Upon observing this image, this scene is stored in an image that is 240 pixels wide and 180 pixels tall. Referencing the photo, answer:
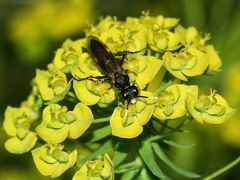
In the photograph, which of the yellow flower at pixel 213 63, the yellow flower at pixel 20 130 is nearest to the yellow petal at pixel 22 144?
the yellow flower at pixel 20 130

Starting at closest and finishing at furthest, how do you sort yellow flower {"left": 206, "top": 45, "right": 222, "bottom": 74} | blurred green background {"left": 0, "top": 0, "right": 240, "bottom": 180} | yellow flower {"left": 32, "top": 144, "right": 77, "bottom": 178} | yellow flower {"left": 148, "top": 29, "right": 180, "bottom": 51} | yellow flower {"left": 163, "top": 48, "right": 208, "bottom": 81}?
yellow flower {"left": 32, "top": 144, "right": 77, "bottom": 178}
yellow flower {"left": 163, "top": 48, "right": 208, "bottom": 81}
yellow flower {"left": 148, "top": 29, "right": 180, "bottom": 51}
yellow flower {"left": 206, "top": 45, "right": 222, "bottom": 74}
blurred green background {"left": 0, "top": 0, "right": 240, "bottom": 180}

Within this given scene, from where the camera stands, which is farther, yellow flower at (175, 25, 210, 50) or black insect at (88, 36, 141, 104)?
yellow flower at (175, 25, 210, 50)

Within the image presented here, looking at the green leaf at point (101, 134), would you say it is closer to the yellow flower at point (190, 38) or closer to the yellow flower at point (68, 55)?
the yellow flower at point (68, 55)

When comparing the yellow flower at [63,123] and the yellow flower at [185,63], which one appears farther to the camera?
the yellow flower at [185,63]

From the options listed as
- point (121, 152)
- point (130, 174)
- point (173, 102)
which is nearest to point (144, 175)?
point (130, 174)

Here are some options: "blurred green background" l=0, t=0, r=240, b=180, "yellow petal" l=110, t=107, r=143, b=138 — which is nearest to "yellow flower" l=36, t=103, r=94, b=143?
"yellow petal" l=110, t=107, r=143, b=138

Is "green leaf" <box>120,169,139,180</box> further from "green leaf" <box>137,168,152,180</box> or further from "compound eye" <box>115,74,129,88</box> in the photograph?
"compound eye" <box>115,74,129,88</box>

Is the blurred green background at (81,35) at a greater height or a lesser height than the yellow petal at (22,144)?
lesser
